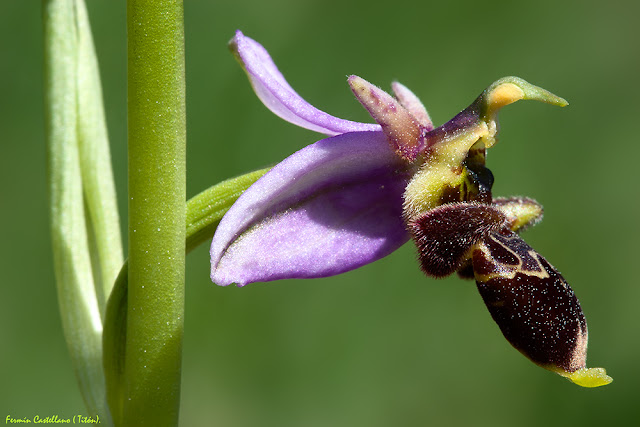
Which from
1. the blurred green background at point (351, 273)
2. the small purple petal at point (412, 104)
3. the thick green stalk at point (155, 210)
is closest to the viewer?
the thick green stalk at point (155, 210)

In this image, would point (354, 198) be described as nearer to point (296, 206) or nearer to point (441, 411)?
point (296, 206)

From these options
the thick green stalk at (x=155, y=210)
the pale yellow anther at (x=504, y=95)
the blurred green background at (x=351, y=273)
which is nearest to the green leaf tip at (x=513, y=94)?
the pale yellow anther at (x=504, y=95)

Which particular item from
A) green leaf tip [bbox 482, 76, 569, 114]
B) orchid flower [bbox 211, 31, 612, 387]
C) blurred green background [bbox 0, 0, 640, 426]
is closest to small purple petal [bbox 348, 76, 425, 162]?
orchid flower [bbox 211, 31, 612, 387]

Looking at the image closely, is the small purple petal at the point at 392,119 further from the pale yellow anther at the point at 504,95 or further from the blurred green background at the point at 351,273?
the blurred green background at the point at 351,273

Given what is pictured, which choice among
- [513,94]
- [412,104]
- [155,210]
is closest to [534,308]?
[513,94]

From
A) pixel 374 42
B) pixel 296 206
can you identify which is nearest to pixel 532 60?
pixel 374 42

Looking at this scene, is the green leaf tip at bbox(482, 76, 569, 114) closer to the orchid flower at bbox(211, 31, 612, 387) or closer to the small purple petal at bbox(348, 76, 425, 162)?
the orchid flower at bbox(211, 31, 612, 387)

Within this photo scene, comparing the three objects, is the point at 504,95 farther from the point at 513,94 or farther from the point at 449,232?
the point at 449,232
